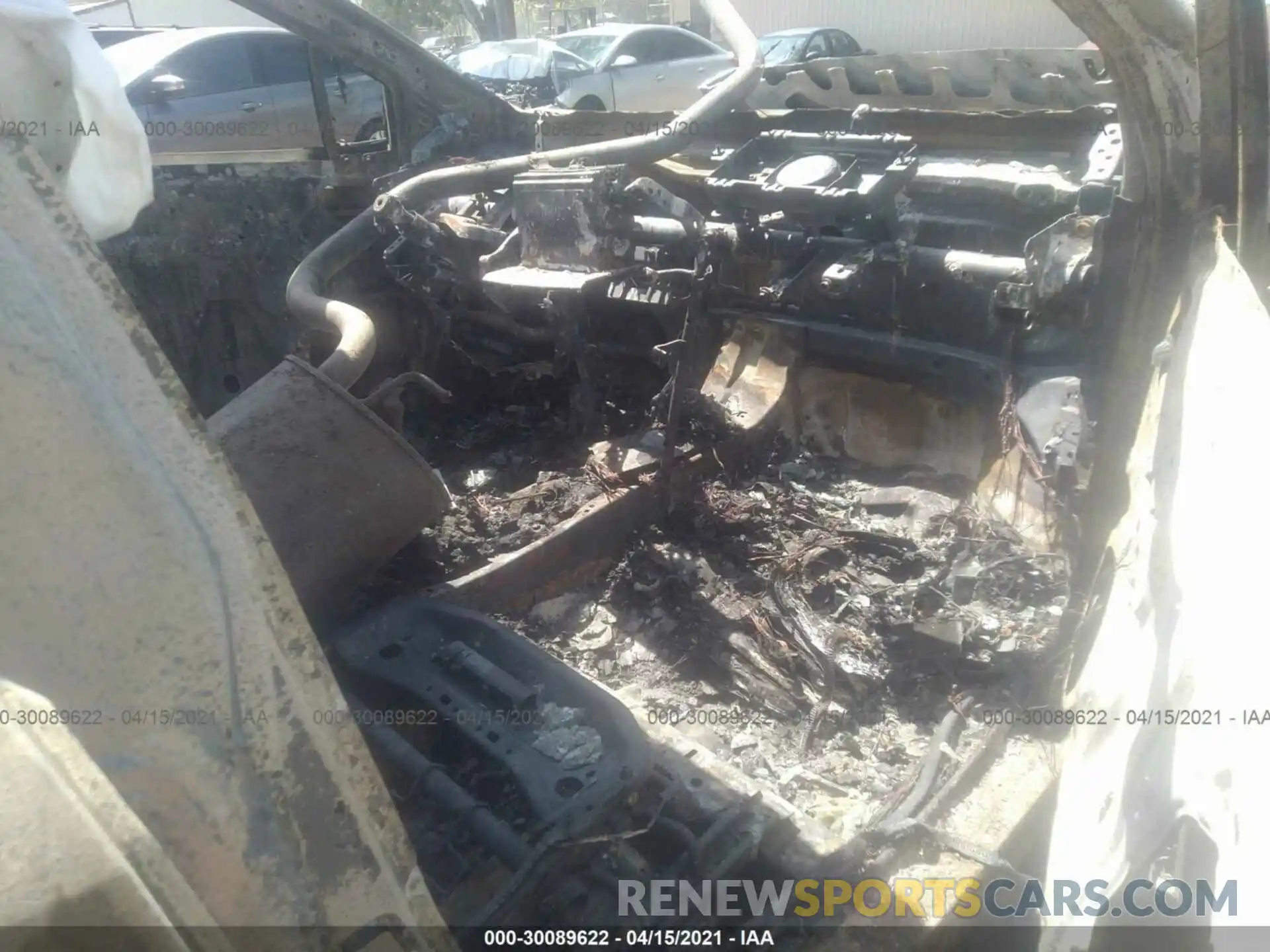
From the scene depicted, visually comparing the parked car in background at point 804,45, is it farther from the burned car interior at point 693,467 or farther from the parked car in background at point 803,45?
the burned car interior at point 693,467

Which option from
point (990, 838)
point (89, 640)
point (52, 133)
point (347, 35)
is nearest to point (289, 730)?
point (89, 640)

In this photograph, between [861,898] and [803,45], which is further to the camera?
[803,45]

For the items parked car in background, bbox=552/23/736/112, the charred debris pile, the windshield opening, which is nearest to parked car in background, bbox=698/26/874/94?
parked car in background, bbox=552/23/736/112

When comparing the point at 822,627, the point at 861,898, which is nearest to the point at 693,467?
the point at 822,627

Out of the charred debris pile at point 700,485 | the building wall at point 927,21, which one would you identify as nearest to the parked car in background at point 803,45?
the building wall at point 927,21

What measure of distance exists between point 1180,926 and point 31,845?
3.78 feet

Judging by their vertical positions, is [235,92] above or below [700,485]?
above

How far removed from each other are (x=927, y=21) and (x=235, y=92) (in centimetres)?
1479

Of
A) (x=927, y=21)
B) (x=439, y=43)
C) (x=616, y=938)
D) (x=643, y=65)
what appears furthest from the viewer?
(x=439, y=43)

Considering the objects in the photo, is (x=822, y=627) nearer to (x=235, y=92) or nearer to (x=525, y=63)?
(x=235, y=92)

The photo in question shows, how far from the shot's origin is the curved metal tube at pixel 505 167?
308 cm

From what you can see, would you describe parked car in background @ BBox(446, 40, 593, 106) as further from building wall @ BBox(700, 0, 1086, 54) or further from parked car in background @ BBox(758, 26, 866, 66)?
building wall @ BBox(700, 0, 1086, 54)

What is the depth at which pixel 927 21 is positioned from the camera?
17.3 metres

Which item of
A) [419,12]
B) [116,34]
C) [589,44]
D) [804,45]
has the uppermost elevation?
[419,12]
